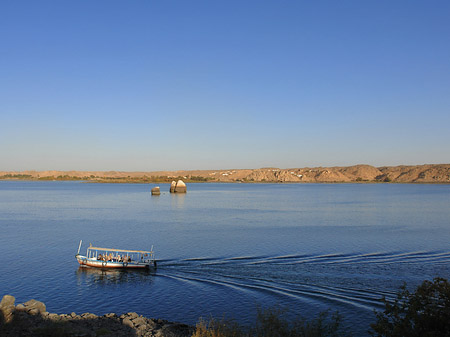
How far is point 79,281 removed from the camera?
108 feet

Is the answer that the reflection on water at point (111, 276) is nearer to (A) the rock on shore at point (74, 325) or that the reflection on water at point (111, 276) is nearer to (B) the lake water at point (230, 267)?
(B) the lake water at point (230, 267)

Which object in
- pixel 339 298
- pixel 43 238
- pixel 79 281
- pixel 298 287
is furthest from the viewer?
pixel 43 238

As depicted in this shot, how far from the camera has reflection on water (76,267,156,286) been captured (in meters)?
33.3

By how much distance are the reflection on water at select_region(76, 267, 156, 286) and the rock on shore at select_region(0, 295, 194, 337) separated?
10695 mm

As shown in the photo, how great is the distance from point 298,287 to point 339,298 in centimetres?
328

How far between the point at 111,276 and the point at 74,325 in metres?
15.5

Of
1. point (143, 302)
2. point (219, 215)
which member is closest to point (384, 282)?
point (143, 302)

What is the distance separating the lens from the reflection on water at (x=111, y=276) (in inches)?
1312

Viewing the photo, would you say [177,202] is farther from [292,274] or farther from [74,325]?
[74,325]

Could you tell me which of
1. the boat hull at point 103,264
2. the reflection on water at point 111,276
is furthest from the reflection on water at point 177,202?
the reflection on water at point 111,276

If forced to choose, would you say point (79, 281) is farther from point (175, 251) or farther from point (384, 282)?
point (384, 282)

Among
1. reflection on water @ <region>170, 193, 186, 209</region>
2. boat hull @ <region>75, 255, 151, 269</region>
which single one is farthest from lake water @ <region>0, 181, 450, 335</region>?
reflection on water @ <region>170, 193, 186, 209</region>

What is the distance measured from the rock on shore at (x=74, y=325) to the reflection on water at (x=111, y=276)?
10.7 m

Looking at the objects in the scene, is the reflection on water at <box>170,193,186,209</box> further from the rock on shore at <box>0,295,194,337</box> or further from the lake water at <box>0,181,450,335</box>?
the rock on shore at <box>0,295,194,337</box>
